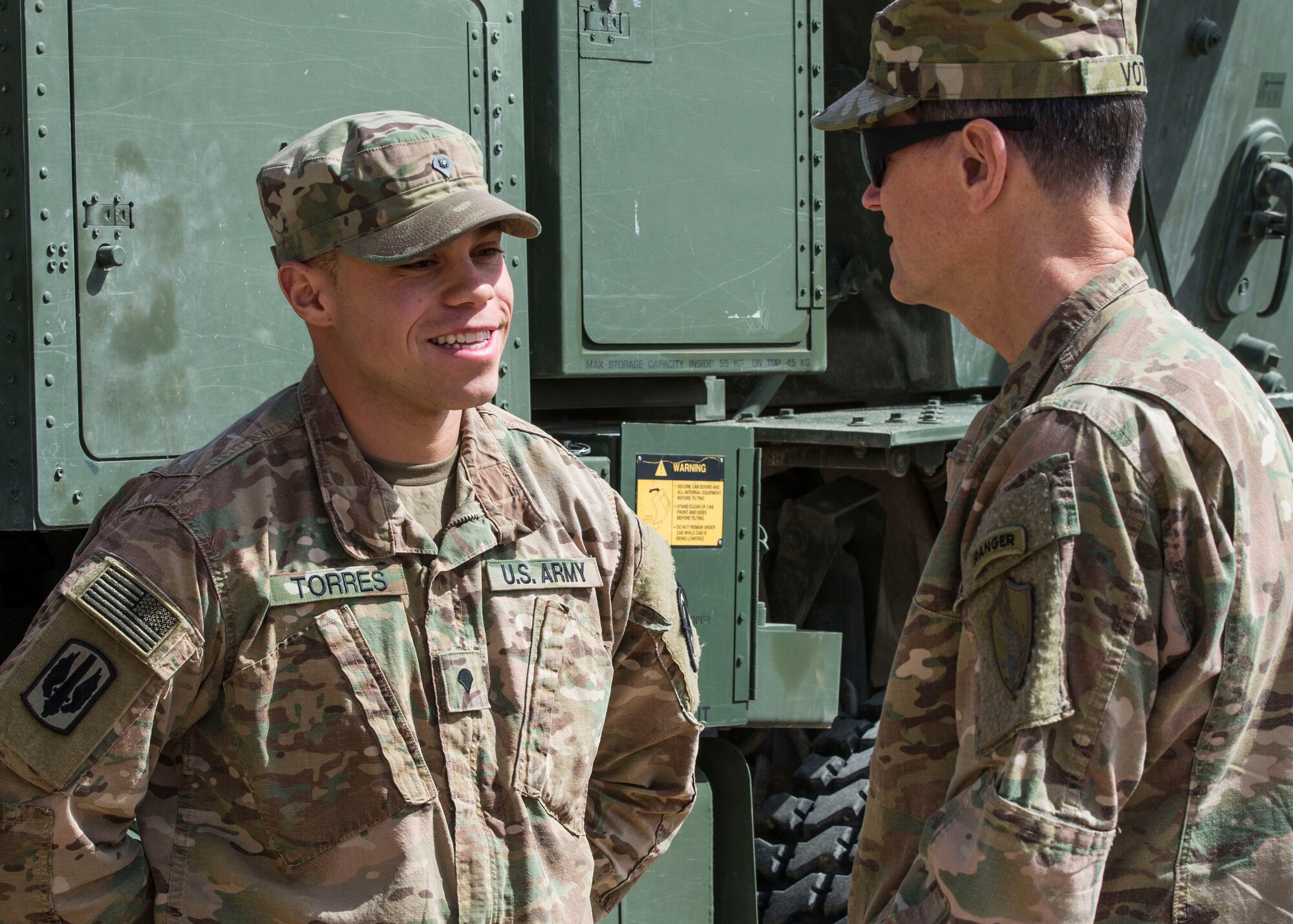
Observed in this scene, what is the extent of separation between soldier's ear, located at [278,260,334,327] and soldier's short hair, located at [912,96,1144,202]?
854mm

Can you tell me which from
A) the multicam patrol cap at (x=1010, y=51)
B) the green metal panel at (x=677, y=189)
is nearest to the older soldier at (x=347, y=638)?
the multicam patrol cap at (x=1010, y=51)

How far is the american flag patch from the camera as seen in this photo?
1726mm

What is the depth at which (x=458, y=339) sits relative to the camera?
1961 millimetres

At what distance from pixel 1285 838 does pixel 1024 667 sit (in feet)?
1.11

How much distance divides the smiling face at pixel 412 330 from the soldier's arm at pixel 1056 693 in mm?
759

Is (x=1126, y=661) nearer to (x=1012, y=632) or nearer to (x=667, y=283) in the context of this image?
(x=1012, y=632)

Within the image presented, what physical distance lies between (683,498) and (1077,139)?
1.86m

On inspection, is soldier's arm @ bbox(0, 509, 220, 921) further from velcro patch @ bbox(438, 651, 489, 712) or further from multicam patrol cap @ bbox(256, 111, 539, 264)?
multicam patrol cap @ bbox(256, 111, 539, 264)

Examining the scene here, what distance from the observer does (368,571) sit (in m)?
1.88

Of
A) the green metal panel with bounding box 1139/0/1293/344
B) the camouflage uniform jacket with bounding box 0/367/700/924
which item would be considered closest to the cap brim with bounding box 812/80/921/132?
the camouflage uniform jacket with bounding box 0/367/700/924

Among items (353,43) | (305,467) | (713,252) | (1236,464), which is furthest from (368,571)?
(713,252)

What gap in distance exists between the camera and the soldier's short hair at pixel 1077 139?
164cm

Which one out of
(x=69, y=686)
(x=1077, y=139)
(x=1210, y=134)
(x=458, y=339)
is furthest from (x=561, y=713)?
(x=1210, y=134)

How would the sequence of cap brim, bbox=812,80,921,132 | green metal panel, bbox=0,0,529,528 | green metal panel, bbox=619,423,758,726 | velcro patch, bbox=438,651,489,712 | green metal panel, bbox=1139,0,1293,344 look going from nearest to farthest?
cap brim, bbox=812,80,921,132, velcro patch, bbox=438,651,489,712, green metal panel, bbox=0,0,529,528, green metal panel, bbox=619,423,758,726, green metal panel, bbox=1139,0,1293,344
